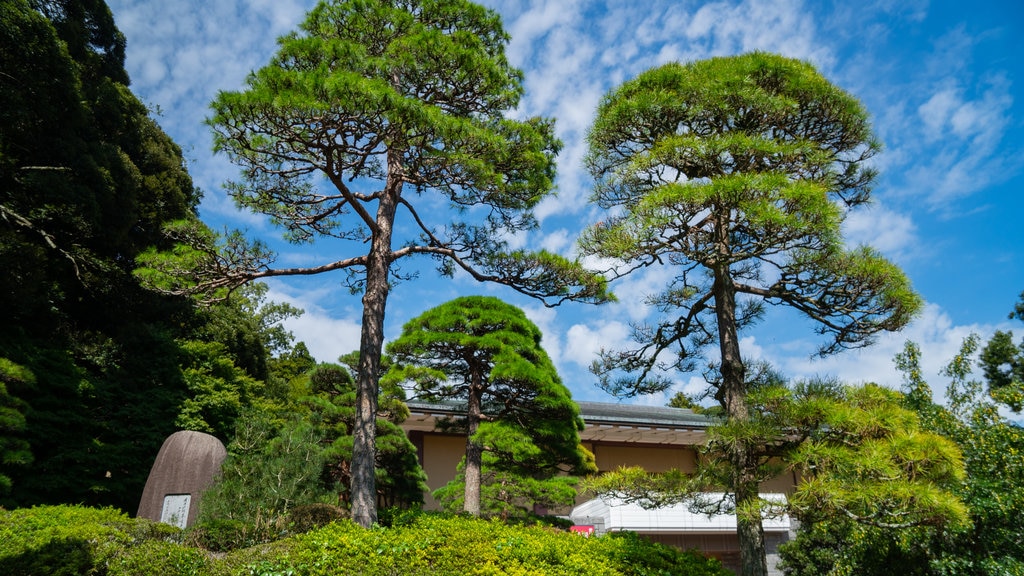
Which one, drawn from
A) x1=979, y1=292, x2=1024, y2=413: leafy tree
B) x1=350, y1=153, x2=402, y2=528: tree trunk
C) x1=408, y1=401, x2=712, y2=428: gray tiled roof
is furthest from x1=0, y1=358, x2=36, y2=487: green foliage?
x1=979, y1=292, x2=1024, y2=413: leafy tree

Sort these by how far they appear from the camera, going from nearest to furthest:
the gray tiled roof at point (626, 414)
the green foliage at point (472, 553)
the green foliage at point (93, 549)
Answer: the green foliage at point (93, 549) < the green foliage at point (472, 553) < the gray tiled roof at point (626, 414)

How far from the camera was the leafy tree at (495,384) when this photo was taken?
8070mm

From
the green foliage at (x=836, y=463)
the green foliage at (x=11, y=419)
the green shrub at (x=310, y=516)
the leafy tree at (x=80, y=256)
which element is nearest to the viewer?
the green foliage at (x=836, y=463)

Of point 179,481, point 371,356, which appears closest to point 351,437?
point 179,481

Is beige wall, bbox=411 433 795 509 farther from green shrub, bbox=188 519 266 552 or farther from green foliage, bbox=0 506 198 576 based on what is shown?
green foliage, bbox=0 506 198 576

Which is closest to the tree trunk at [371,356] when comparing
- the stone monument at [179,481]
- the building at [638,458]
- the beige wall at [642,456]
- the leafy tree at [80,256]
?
the stone monument at [179,481]

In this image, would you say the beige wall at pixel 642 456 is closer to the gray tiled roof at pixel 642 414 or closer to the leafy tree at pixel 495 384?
the gray tiled roof at pixel 642 414

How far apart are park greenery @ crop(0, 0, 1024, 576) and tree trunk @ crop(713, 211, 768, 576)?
0.03 metres

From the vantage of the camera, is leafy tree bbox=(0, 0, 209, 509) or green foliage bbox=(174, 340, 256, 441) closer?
leafy tree bbox=(0, 0, 209, 509)

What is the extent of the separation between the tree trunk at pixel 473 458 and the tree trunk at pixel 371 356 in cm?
202

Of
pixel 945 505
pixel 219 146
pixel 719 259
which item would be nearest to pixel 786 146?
pixel 719 259

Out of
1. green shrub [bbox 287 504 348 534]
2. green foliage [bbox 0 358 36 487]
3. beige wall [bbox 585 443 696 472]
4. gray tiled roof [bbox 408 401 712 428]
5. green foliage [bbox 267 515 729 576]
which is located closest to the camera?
green foliage [bbox 267 515 729 576]

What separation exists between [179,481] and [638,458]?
11.5m

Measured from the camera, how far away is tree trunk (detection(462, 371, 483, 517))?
794 cm
